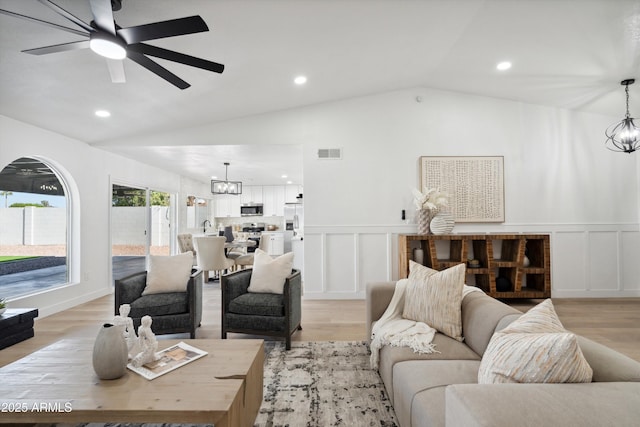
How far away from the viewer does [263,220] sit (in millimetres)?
9781

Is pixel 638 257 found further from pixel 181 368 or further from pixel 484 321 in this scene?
pixel 181 368

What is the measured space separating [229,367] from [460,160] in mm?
4191

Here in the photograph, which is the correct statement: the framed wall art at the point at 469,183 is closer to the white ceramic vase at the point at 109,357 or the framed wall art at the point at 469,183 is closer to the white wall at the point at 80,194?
the white ceramic vase at the point at 109,357

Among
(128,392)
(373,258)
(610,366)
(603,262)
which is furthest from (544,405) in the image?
(603,262)

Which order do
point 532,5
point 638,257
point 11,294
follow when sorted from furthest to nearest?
point 638,257 < point 11,294 < point 532,5

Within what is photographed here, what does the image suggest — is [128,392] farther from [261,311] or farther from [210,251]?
[210,251]

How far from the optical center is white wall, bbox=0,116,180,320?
359 centimetres

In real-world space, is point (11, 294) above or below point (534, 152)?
below

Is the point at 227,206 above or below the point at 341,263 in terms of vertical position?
above

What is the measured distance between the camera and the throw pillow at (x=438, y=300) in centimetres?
199

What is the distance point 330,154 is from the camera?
4539 millimetres

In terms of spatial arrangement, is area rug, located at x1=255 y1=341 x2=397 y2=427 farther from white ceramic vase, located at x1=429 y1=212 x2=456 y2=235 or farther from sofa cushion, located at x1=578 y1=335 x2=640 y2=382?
white ceramic vase, located at x1=429 y1=212 x2=456 y2=235

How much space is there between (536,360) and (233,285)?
252cm

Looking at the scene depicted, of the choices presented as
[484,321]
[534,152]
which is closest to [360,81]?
[534,152]
